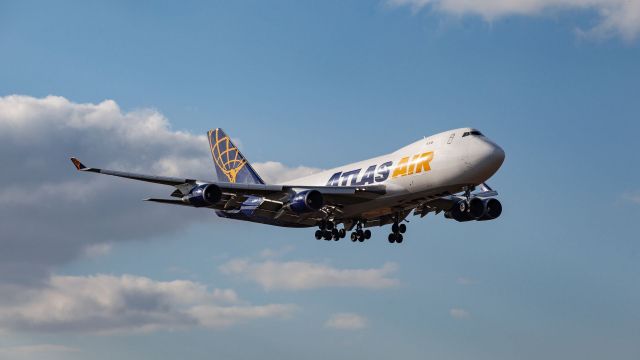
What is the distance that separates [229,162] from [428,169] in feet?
81.2

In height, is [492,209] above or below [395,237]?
above

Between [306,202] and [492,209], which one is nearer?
[306,202]

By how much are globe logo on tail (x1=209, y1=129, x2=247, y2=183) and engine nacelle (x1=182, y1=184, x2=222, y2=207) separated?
656 inches

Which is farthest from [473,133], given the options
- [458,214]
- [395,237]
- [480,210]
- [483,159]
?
[395,237]

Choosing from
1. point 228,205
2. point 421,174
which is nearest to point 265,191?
point 228,205

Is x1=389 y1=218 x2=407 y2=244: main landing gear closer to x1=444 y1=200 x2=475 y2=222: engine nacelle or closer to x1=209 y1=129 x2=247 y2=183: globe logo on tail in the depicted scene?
x1=444 y1=200 x2=475 y2=222: engine nacelle

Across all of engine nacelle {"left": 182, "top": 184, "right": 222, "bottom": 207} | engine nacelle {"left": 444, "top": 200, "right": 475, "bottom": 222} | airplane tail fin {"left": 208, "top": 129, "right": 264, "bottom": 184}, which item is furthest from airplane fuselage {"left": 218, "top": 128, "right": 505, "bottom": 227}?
airplane tail fin {"left": 208, "top": 129, "right": 264, "bottom": 184}

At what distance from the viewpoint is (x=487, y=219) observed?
61344 millimetres

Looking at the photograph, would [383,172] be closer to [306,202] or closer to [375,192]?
[375,192]

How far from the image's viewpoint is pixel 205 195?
5459cm

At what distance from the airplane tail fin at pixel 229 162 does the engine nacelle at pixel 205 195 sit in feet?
49.7

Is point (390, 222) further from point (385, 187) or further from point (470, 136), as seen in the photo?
point (470, 136)

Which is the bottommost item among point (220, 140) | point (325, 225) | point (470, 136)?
point (325, 225)

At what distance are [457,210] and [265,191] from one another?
13422 mm
